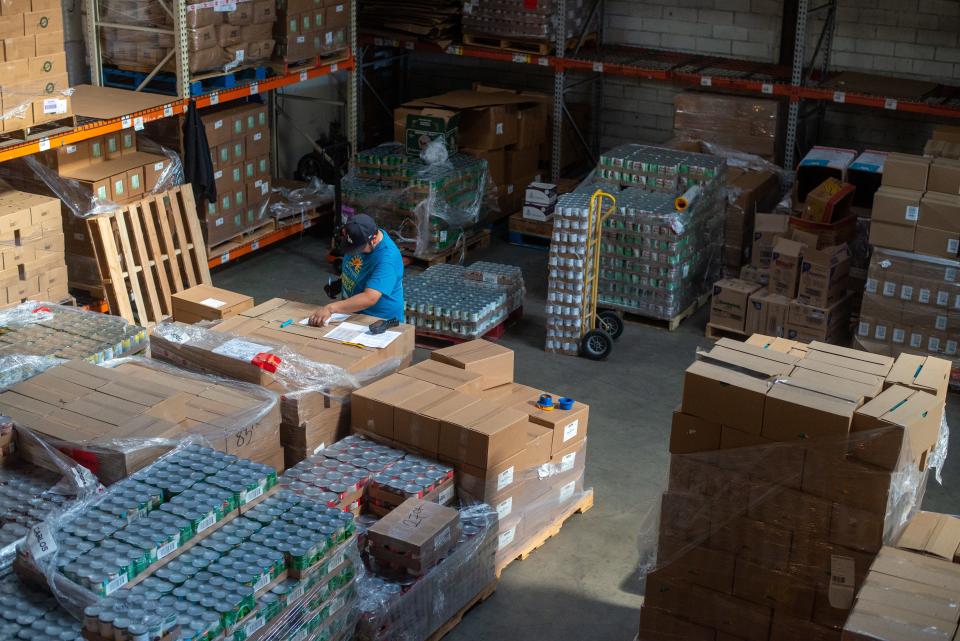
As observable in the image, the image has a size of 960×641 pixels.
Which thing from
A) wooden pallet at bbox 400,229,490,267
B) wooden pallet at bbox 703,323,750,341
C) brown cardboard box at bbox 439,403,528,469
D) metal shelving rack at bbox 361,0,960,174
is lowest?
wooden pallet at bbox 703,323,750,341

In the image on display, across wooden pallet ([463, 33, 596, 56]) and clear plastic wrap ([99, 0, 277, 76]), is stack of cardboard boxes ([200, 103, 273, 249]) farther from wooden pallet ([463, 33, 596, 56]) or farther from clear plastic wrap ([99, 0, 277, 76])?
wooden pallet ([463, 33, 596, 56])

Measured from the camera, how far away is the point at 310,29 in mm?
12234

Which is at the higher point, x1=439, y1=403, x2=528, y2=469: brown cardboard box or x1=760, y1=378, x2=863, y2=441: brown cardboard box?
x1=760, y1=378, x2=863, y2=441: brown cardboard box

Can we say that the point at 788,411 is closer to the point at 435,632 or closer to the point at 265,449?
the point at 435,632

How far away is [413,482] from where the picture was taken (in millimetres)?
6656

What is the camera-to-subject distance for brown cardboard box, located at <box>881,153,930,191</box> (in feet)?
32.6

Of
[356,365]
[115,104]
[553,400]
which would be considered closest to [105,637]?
[356,365]

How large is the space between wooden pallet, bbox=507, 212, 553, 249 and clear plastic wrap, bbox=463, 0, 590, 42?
7.29 ft

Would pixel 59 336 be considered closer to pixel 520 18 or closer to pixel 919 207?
pixel 919 207

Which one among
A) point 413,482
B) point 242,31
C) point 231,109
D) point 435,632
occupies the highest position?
point 242,31

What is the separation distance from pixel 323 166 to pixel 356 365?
23.5 ft

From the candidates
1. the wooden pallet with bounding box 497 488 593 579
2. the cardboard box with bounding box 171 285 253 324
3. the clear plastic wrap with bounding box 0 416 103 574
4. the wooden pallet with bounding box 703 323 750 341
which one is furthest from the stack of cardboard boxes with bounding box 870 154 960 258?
the clear plastic wrap with bounding box 0 416 103 574

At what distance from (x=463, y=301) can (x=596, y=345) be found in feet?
4.16

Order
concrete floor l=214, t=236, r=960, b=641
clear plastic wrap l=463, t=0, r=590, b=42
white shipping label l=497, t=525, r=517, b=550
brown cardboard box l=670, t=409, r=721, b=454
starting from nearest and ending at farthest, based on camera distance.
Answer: brown cardboard box l=670, t=409, r=721, b=454, concrete floor l=214, t=236, r=960, b=641, white shipping label l=497, t=525, r=517, b=550, clear plastic wrap l=463, t=0, r=590, b=42
